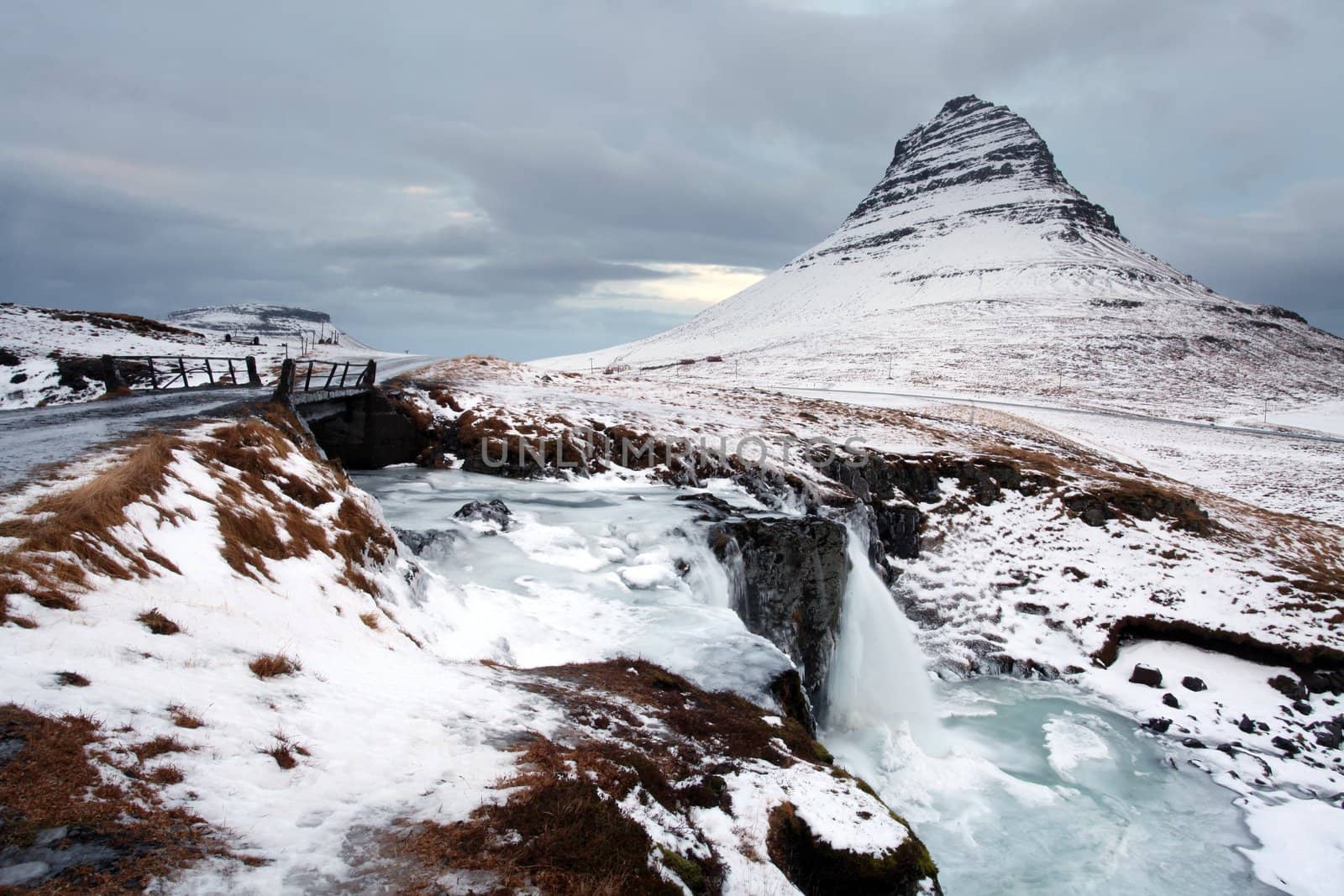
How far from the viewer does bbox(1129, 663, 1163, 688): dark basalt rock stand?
1867 centimetres

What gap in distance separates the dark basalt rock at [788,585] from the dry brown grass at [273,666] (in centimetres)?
1017

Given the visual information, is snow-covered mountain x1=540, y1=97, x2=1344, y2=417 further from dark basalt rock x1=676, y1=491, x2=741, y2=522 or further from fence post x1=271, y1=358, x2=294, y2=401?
fence post x1=271, y1=358, x2=294, y2=401

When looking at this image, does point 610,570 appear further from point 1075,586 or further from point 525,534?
point 1075,586

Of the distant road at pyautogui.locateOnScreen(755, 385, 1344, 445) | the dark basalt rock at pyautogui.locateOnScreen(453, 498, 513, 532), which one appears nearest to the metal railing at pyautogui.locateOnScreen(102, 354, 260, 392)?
the dark basalt rock at pyautogui.locateOnScreen(453, 498, 513, 532)

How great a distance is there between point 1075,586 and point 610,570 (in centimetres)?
1812

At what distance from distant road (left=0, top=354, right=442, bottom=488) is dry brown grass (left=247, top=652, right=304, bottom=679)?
461cm

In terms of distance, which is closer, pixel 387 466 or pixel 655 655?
pixel 655 655

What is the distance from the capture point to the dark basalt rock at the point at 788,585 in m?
15.7

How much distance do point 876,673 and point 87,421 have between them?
18.9 meters

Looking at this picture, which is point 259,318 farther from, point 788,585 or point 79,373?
point 788,585

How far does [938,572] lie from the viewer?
23.9 metres

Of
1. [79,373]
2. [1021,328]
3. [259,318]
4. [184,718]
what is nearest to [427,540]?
[184,718]

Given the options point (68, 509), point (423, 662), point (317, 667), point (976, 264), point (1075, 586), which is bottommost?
point (1075, 586)

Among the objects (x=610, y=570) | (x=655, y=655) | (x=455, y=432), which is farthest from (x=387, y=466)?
(x=655, y=655)
